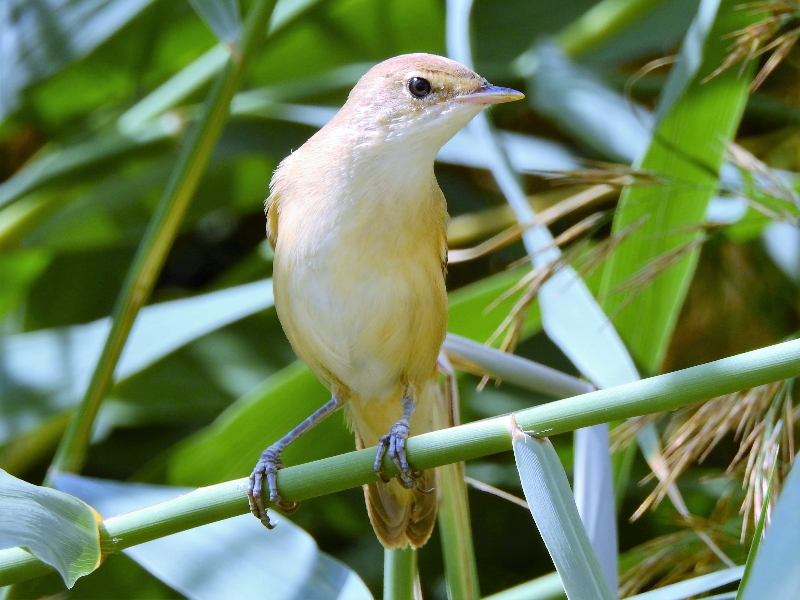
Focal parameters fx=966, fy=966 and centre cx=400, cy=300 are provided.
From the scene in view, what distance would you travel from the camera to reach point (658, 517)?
8.02 feet

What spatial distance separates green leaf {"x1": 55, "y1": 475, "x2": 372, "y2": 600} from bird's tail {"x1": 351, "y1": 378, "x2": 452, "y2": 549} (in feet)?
0.57

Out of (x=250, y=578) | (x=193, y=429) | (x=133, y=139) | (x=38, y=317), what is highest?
(x=133, y=139)

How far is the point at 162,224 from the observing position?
167cm

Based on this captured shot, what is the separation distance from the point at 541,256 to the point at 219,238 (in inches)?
64.9

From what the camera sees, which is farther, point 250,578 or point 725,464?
point 725,464

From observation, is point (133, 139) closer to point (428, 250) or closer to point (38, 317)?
point (38, 317)

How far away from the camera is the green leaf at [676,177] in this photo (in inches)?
69.5

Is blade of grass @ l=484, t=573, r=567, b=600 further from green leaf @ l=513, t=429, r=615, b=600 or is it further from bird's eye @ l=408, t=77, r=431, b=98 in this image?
bird's eye @ l=408, t=77, r=431, b=98

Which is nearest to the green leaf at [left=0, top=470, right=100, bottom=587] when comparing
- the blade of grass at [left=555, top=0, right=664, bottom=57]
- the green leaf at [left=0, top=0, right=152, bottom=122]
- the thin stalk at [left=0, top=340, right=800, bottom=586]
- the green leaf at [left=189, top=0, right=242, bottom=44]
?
the thin stalk at [left=0, top=340, right=800, bottom=586]

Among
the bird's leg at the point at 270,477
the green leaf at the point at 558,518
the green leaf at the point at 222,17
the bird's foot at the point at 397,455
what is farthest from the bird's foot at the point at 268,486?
the green leaf at the point at 222,17

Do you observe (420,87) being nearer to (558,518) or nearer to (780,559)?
(558,518)

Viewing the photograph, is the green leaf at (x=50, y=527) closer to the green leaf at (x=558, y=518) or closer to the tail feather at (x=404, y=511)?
the green leaf at (x=558, y=518)

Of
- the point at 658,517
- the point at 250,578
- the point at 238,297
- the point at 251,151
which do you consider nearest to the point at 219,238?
the point at 251,151

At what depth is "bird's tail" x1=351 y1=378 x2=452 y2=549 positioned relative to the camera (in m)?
1.58
